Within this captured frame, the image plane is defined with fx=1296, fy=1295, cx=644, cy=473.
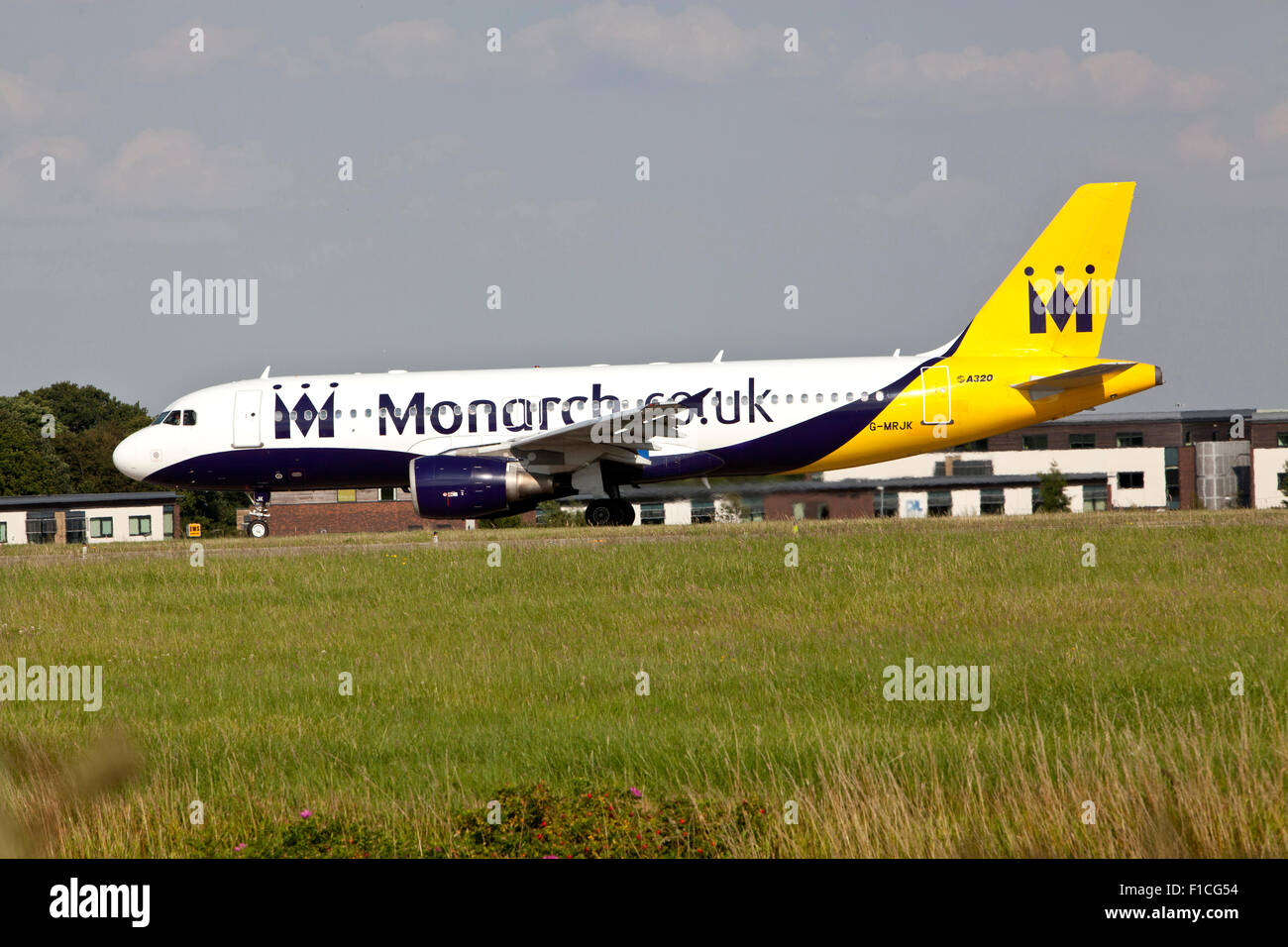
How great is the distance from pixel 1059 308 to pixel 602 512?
11.3m

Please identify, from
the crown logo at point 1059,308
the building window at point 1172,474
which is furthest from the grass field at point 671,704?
the building window at point 1172,474

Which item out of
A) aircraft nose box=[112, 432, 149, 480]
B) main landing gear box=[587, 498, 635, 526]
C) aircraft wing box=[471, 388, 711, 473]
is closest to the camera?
Result: aircraft wing box=[471, 388, 711, 473]

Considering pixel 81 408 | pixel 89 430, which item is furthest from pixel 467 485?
pixel 81 408

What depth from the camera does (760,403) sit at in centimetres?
2867

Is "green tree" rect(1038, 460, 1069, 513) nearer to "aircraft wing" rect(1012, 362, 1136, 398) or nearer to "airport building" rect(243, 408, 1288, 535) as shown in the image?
"airport building" rect(243, 408, 1288, 535)

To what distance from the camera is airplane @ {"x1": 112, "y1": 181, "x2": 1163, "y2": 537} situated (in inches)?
1112

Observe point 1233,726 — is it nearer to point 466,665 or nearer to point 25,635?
point 466,665

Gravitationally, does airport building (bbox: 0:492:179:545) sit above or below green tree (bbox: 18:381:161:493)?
below

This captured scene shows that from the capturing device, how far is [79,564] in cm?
2180

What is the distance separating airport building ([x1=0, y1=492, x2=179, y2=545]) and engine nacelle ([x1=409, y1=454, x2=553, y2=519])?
47.1m

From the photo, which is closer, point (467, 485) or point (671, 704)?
point (671, 704)

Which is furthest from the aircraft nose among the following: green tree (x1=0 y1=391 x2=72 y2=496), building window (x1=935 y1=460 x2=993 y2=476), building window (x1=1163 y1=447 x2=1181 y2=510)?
building window (x1=1163 y1=447 x2=1181 y2=510)

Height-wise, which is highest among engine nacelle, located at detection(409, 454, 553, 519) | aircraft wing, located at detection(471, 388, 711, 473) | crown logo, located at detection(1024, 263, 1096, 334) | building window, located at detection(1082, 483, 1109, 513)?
crown logo, located at detection(1024, 263, 1096, 334)

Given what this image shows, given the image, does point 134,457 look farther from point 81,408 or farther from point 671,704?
point 81,408
